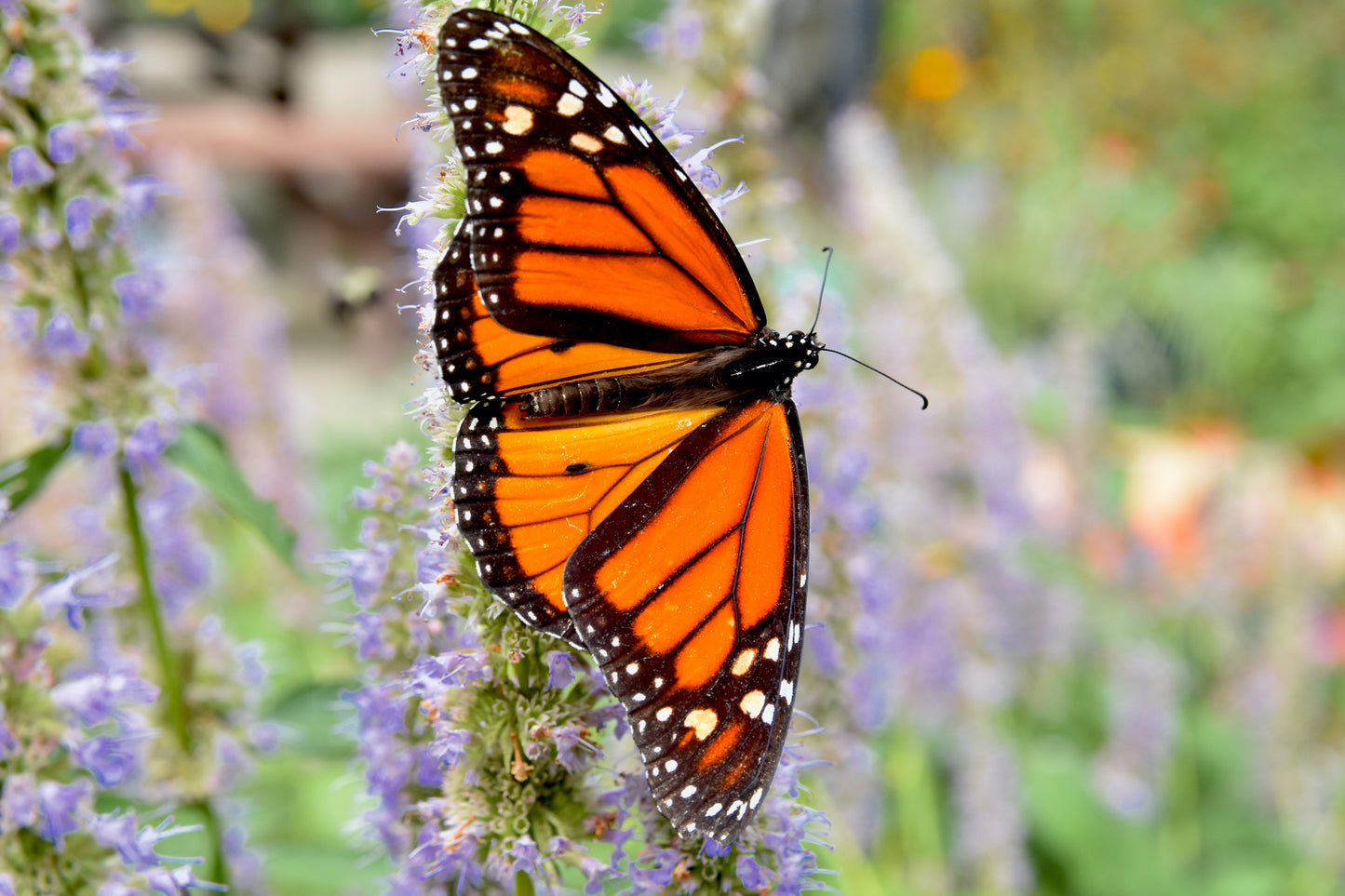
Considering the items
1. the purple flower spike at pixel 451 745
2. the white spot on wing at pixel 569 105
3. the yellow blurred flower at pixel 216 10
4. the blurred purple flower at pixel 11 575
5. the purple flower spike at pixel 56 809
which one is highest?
the yellow blurred flower at pixel 216 10

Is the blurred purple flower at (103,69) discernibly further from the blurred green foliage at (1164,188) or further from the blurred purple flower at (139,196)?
the blurred green foliage at (1164,188)

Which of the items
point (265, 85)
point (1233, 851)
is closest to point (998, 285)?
point (1233, 851)

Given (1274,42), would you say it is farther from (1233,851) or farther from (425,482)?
(425,482)

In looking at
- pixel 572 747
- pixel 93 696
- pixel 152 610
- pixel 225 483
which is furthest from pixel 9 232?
pixel 572 747

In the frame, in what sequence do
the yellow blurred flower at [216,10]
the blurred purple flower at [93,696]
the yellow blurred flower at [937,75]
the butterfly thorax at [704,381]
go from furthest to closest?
the yellow blurred flower at [216,10] → the yellow blurred flower at [937,75] → the butterfly thorax at [704,381] → the blurred purple flower at [93,696]

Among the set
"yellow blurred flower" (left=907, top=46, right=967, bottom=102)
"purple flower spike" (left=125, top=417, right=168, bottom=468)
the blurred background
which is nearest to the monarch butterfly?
the blurred background

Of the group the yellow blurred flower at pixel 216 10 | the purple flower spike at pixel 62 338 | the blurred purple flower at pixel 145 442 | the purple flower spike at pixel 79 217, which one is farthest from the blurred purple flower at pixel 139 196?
the yellow blurred flower at pixel 216 10

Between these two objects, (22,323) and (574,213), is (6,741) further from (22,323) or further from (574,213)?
(574,213)
